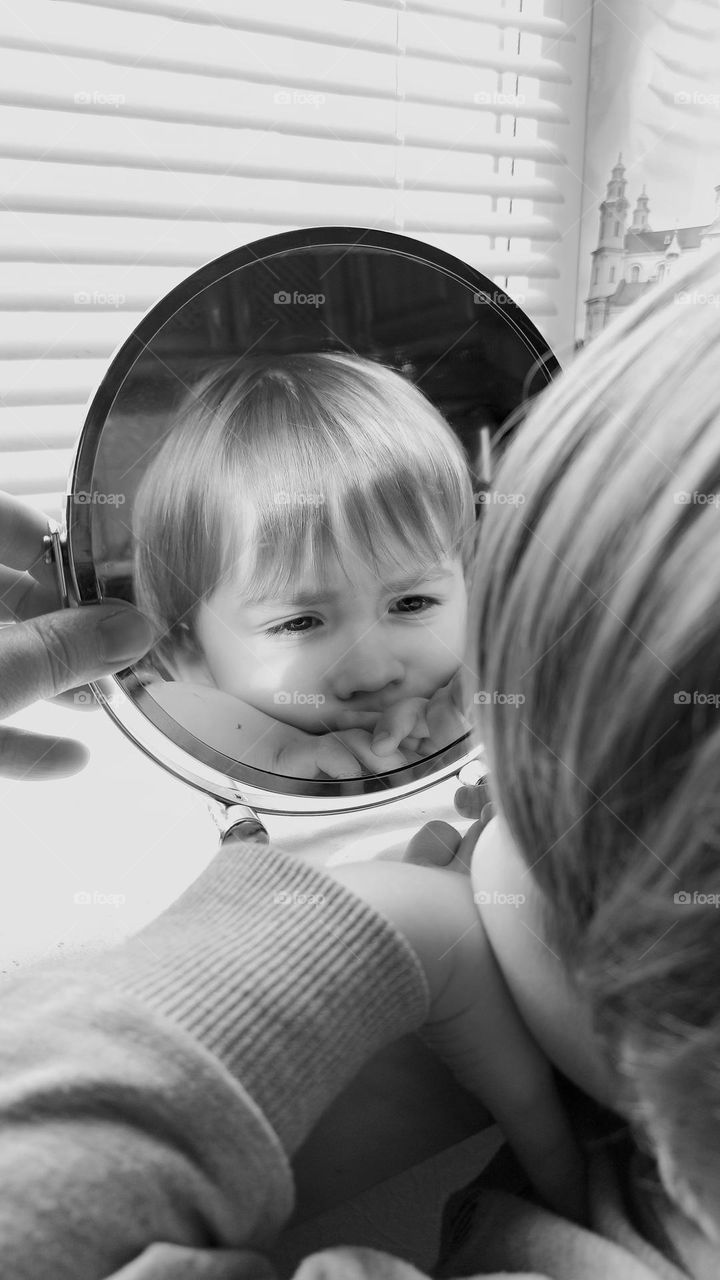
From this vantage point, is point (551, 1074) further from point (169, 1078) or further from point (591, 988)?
point (169, 1078)

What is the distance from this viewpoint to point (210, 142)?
3.35 feet

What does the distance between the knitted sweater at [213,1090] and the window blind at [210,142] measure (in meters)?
0.68

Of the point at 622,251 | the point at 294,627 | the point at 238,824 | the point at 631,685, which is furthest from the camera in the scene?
the point at 622,251

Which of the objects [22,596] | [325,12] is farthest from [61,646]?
[325,12]

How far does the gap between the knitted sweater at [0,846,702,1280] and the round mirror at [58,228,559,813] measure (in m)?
0.15

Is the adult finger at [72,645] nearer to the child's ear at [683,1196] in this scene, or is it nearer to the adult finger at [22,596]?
the adult finger at [22,596]

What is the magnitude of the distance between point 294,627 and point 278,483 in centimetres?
8

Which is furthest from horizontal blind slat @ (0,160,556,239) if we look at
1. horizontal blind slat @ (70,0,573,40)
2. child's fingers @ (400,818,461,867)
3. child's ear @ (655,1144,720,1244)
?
child's ear @ (655,1144,720,1244)

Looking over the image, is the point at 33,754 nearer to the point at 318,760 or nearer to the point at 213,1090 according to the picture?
the point at 318,760

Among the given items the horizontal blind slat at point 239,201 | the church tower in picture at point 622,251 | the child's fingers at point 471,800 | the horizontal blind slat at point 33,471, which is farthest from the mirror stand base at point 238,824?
the church tower in picture at point 622,251

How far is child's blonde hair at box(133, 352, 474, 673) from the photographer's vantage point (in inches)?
21.5

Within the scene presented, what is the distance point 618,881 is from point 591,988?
0.06 metres

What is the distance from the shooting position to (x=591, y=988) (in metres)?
0.40

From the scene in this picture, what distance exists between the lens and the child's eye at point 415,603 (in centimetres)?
59
